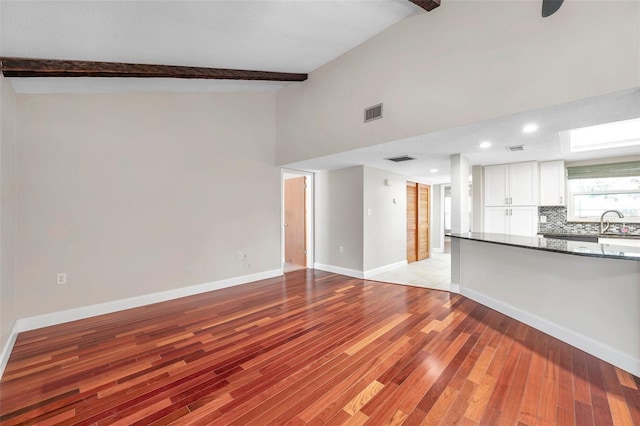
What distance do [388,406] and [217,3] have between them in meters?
3.47

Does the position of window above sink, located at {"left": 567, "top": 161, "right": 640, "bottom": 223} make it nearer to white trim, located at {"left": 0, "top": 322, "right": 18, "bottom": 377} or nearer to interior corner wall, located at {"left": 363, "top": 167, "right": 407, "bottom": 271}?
interior corner wall, located at {"left": 363, "top": 167, "right": 407, "bottom": 271}

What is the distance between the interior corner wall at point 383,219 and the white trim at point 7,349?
14.9 ft

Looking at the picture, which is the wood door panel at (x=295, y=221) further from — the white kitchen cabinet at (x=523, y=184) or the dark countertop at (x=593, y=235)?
the dark countertop at (x=593, y=235)

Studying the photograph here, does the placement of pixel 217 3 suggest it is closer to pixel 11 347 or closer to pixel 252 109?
pixel 252 109

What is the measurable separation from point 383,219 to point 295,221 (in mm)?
2113

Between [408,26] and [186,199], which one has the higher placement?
[408,26]

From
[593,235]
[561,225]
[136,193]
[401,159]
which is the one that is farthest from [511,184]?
[136,193]

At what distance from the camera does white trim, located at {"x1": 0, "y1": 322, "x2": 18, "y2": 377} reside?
2.22 meters

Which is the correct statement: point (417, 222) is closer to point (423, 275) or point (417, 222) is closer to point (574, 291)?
point (423, 275)

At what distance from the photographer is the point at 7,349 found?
2422 mm

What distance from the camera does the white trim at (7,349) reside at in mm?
2221

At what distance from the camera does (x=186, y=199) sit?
4.09 metres

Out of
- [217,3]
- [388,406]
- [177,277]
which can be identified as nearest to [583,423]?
[388,406]

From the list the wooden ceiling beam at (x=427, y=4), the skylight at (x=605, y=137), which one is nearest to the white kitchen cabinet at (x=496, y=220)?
the skylight at (x=605, y=137)
